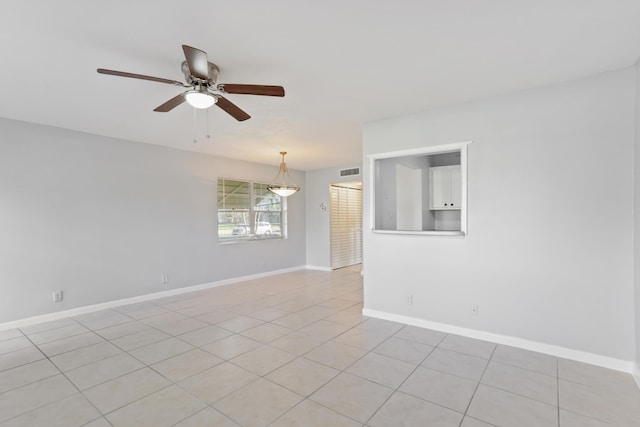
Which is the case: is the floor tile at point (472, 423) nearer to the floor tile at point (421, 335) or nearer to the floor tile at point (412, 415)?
the floor tile at point (412, 415)

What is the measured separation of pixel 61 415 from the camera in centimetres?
209

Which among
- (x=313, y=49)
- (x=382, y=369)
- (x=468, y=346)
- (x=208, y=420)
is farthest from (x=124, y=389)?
(x=468, y=346)

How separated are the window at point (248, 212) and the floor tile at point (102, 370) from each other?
3407mm

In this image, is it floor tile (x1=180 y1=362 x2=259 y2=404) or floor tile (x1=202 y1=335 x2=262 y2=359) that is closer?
floor tile (x1=180 y1=362 x2=259 y2=404)

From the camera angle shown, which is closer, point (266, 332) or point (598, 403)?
point (598, 403)

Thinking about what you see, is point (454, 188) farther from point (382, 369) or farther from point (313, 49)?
point (313, 49)

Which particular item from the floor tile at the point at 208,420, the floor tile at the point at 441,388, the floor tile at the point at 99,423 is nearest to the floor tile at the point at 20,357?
the floor tile at the point at 99,423

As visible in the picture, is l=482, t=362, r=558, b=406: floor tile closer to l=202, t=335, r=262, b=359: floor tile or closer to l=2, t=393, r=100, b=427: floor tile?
l=202, t=335, r=262, b=359: floor tile

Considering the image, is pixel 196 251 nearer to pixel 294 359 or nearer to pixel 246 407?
pixel 294 359

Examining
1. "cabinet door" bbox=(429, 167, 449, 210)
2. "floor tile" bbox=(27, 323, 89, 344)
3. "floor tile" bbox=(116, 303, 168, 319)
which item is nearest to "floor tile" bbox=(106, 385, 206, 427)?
"floor tile" bbox=(27, 323, 89, 344)

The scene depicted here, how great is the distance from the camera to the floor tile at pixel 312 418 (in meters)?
1.97

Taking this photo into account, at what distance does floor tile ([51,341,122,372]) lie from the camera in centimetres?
282

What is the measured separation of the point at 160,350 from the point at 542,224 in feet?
13.0

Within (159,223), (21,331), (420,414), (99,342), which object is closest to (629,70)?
(420,414)
